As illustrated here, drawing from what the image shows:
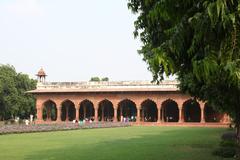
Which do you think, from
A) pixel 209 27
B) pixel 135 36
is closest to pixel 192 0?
pixel 209 27

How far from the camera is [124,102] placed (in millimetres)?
50875

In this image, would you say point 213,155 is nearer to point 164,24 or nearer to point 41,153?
point 41,153

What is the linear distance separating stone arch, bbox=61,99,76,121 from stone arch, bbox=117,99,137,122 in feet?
19.1

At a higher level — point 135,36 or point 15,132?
point 135,36

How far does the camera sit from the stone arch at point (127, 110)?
50531 mm

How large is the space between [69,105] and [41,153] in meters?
39.2

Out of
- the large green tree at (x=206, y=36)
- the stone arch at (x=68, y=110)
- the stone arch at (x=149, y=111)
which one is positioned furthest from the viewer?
the stone arch at (x=68, y=110)

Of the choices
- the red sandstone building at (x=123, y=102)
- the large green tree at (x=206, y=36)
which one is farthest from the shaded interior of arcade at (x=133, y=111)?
the large green tree at (x=206, y=36)

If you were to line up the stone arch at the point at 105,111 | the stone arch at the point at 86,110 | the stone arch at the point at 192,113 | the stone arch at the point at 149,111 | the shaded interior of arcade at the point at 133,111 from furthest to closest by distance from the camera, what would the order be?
the stone arch at the point at 86,110 → the stone arch at the point at 105,111 → the stone arch at the point at 192,113 → the stone arch at the point at 149,111 → the shaded interior of arcade at the point at 133,111

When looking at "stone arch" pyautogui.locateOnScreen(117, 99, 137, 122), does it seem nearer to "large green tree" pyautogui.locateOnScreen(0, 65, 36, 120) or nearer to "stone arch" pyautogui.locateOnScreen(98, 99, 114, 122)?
"stone arch" pyautogui.locateOnScreen(98, 99, 114, 122)

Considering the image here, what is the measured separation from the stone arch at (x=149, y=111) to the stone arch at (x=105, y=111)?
13.0 feet

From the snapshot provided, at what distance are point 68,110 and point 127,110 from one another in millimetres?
7247

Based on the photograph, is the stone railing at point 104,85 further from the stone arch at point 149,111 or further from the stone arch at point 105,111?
the stone arch at point 149,111

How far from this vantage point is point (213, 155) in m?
14.6
